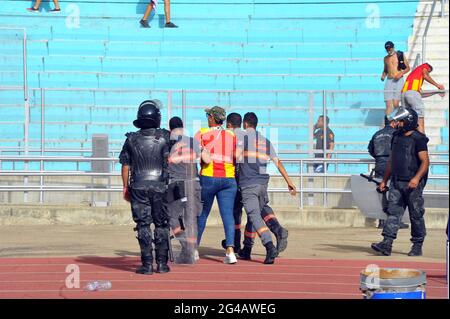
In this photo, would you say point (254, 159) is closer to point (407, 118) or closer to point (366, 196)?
point (407, 118)

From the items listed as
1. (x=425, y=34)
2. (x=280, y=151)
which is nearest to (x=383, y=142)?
(x=280, y=151)

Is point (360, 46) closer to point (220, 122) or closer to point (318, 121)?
point (318, 121)

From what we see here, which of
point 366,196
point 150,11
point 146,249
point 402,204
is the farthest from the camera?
point 150,11

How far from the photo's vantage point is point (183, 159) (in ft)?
49.1

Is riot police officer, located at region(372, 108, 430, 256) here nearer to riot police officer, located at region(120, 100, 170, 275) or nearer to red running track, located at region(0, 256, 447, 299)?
red running track, located at region(0, 256, 447, 299)

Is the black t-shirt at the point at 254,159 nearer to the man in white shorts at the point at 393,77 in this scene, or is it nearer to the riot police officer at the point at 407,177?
the riot police officer at the point at 407,177

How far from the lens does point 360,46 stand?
1151 inches

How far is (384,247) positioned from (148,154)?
12.9ft

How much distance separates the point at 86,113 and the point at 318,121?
18.8 feet

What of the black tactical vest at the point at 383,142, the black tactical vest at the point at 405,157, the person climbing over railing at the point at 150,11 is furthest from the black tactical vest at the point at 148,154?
the person climbing over railing at the point at 150,11

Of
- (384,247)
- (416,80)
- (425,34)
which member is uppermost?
(425,34)

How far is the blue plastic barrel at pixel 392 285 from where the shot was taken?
963cm

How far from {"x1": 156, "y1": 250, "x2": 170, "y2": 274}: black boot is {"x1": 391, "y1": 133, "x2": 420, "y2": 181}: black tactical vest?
374 centimetres
